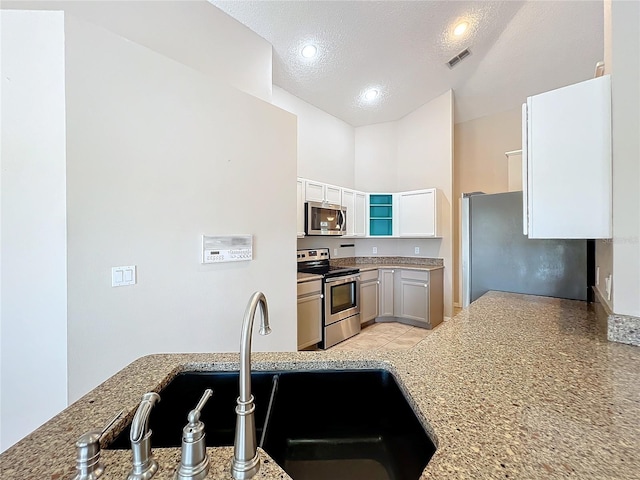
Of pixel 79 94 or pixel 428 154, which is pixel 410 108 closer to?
pixel 428 154

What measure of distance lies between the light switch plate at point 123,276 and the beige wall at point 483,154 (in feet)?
14.6

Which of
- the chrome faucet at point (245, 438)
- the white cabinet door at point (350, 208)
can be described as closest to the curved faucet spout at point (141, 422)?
the chrome faucet at point (245, 438)

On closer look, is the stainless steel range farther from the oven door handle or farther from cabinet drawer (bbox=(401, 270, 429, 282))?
cabinet drawer (bbox=(401, 270, 429, 282))

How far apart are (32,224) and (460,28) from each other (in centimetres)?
441

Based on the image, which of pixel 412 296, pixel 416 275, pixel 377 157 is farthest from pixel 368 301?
pixel 377 157

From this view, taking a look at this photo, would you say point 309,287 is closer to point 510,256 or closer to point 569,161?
point 510,256

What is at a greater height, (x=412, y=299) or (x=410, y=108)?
(x=410, y=108)

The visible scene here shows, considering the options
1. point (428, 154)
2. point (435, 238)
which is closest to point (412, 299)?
point (435, 238)

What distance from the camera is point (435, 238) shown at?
15.7 ft

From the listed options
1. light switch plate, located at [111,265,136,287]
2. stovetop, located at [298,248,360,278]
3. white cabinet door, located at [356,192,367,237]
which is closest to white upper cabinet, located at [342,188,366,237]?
white cabinet door, located at [356,192,367,237]

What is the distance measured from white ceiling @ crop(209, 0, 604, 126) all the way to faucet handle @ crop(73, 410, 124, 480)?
3286 mm

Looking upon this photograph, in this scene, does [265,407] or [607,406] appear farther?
[265,407]

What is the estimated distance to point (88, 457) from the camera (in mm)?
523

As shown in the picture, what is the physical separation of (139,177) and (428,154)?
431cm
